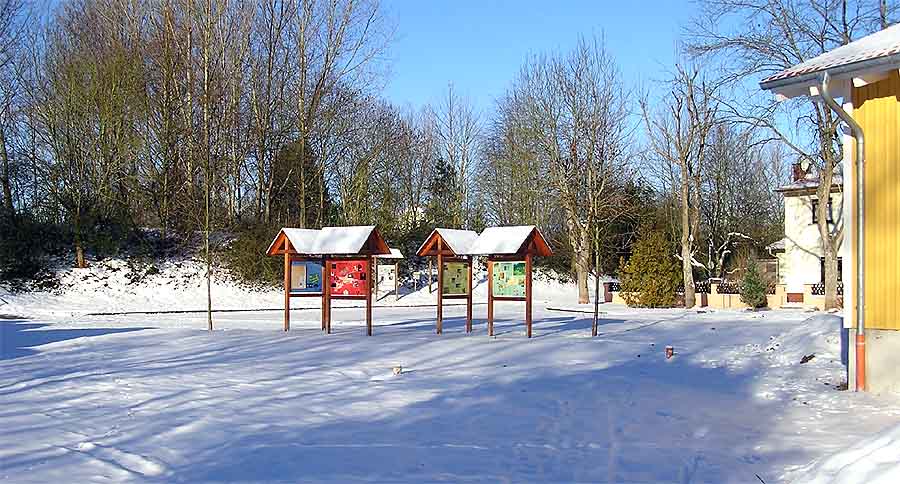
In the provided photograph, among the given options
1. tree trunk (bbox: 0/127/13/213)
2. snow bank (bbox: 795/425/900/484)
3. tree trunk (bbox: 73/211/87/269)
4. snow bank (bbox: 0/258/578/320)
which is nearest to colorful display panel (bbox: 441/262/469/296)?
snow bank (bbox: 0/258/578/320)

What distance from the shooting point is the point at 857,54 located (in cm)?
1089

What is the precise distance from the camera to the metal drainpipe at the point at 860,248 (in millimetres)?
10922

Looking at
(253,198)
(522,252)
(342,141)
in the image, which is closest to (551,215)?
(342,141)

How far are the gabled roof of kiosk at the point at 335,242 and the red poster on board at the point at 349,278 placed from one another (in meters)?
0.46

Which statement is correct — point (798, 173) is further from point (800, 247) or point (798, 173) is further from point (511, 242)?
point (511, 242)

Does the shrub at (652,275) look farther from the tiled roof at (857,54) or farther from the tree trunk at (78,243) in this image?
the tree trunk at (78,243)

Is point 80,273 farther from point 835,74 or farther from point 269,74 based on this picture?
point 835,74

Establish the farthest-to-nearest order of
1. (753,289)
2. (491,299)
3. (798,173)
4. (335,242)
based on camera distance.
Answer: (798,173) < (753,289) < (335,242) < (491,299)

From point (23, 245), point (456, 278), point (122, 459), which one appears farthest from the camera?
point (23, 245)

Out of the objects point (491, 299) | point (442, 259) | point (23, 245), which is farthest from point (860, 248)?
point (23, 245)

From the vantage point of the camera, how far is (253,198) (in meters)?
44.2

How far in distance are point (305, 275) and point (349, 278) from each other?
1.55 m

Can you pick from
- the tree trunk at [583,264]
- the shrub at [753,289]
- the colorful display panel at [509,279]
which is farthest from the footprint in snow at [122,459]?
the tree trunk at [583,264]

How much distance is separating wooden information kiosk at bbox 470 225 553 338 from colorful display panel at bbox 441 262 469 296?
113cm
